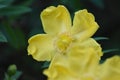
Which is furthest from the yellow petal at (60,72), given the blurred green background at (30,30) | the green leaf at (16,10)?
the blurred green background at (30,30)

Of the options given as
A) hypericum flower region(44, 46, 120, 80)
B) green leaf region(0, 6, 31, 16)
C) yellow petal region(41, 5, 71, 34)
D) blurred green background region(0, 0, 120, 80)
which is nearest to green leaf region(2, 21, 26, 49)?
blurred green background region(0, 0, 120, 80)

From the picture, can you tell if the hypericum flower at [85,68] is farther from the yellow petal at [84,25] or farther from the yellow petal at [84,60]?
the yellow petal at [84,25]

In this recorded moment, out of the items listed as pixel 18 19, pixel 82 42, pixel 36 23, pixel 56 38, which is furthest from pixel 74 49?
pixel 18 19

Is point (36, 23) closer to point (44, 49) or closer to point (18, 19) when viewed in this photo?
point (18, 19)

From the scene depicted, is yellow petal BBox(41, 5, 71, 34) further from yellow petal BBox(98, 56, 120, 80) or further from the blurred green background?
the blurred green background

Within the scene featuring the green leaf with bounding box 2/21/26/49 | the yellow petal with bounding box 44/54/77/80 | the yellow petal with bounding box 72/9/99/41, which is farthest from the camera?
the green leaf with bounding box 2/21/26/49

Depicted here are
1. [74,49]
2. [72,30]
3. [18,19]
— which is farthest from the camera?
[18,19]
